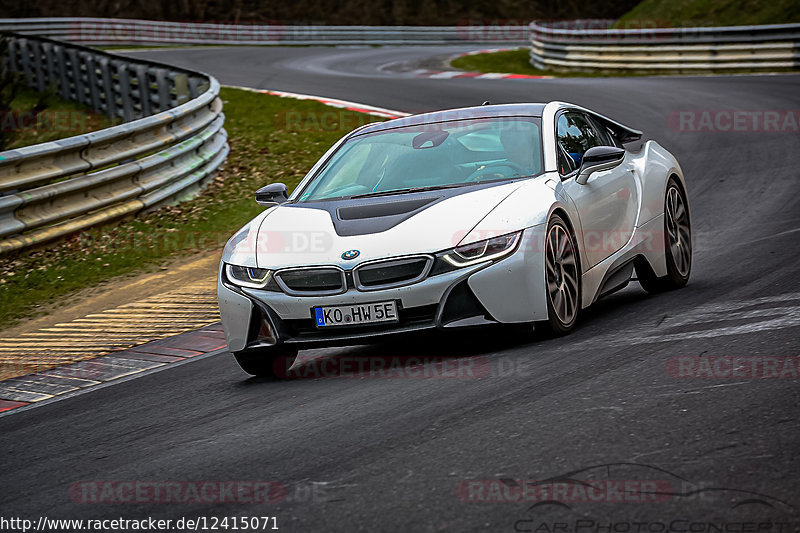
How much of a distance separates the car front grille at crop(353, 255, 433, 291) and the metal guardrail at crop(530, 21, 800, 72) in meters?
21.5

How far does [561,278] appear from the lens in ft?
20.8

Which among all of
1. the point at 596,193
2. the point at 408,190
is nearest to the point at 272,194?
the point at 408,190

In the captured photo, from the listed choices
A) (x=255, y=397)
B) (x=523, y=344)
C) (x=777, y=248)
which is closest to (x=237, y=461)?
(x=255, y=397)

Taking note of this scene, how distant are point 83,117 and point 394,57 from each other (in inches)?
708

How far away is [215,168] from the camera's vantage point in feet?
46.5

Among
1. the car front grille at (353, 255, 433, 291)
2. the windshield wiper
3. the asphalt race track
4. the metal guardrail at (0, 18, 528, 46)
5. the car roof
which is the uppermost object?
the car roof

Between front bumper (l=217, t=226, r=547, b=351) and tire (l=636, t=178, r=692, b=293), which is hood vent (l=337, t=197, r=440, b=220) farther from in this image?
tire (l=636, t=178, r=692, b=293)

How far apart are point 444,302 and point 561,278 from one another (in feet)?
2.60

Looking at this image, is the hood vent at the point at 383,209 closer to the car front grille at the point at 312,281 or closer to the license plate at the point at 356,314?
the car front grille at the point at 312,281

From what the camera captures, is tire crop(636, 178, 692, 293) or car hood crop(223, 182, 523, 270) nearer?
car hood crop(223, 182, 523, 270)

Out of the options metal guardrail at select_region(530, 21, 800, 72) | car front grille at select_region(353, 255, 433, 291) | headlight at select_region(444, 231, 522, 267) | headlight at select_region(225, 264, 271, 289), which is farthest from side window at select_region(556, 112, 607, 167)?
metal guardrail at select_region(530, 21, 800, 72)

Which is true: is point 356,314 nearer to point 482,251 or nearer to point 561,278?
point 482,251

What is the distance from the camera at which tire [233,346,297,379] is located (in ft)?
20.8

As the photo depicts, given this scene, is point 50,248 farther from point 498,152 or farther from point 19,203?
point 498,152
